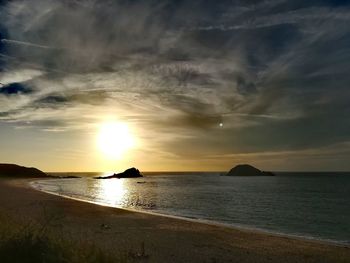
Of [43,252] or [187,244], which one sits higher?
[43,252]

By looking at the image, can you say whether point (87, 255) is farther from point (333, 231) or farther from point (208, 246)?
point (333, 231)

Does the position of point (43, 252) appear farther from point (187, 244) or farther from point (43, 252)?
point (187, 244)

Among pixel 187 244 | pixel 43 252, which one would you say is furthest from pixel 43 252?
pixel 187 244

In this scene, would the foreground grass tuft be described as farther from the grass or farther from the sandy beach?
the sandy beach

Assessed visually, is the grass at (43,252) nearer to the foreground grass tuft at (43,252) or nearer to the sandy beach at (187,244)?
the foreground grass tuft at (43,252)

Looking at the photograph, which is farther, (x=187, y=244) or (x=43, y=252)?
(x=187, y=244)

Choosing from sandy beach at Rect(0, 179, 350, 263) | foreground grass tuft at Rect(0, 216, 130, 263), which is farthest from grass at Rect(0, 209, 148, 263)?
sandy beach at Rect(0, 179, 350, 263)

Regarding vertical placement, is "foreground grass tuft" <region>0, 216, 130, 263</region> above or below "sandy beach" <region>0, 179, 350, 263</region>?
above

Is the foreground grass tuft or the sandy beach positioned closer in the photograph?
the foreground grass tuft

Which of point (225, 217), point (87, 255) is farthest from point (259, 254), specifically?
point (225, 217)

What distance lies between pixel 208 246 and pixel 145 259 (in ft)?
A: 16.7

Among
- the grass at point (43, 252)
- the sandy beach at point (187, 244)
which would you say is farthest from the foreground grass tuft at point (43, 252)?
the sandy beach at point (187, 244)

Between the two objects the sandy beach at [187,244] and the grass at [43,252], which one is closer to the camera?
the grass at [43,252]

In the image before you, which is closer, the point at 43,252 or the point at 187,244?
the point at 43,252
